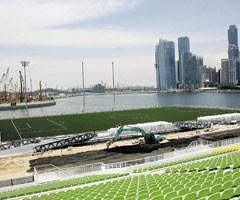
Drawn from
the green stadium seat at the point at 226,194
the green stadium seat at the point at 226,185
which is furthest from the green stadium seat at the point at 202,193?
the green stadium seat at the point at 226,185

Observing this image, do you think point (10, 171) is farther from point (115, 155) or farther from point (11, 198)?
point (11, 198)

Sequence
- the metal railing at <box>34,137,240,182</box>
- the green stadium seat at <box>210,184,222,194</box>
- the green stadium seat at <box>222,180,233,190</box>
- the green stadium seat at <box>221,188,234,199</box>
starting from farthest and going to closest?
the metal railing at <box>34,137,240,182</box>
the green stadium seat at <box>222,180,233,190</box>
the green stadium seat at <box>210,184,222,194</box>
the green stadium seat at <box>221,188,234,199</box>

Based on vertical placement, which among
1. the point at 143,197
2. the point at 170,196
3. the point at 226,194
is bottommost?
the point at 143,197

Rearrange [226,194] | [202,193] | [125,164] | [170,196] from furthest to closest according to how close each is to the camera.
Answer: [125,164] < [170,196] < [202,193] < [226,194]

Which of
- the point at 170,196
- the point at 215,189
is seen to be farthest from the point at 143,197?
the point at 215,189

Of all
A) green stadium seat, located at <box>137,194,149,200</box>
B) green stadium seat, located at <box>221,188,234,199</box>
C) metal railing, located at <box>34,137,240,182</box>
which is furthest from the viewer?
metal railing, located at <box>34,137,240,182</box>

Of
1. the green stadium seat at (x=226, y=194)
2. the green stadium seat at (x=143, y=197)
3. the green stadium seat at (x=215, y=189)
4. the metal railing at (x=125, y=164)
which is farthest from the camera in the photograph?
the metal railing at (x=125, y=164)

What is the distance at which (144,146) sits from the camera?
116 ft

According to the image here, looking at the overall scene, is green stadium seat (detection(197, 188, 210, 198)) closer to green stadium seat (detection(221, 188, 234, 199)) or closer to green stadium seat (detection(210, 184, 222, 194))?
green stadium seat (detection(210, 184, 222, 194))

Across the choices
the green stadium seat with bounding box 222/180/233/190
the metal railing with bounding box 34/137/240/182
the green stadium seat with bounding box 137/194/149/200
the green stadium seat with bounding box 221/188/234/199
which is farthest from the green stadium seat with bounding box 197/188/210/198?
the metal railing with bounding box 34/137/240/182

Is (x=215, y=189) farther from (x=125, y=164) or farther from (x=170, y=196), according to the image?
(x=125, y=164)

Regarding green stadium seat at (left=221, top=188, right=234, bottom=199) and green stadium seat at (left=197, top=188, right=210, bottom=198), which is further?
green stadium seat at (left=197, top=188, right=210, bottom=198)

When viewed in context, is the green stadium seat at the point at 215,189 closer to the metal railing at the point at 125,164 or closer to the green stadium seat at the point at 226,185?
the green stadium seat at the point at 226,185

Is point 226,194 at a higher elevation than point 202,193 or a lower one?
higher
